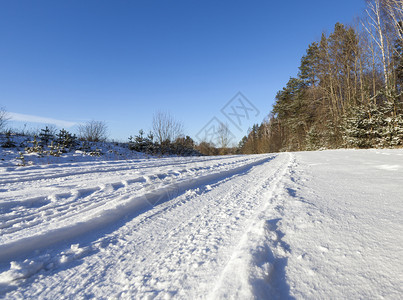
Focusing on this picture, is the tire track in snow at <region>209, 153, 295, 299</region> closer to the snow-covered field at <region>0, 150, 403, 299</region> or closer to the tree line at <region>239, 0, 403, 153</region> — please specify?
the snow-covered field at <region>0, 150, 403, 299</region>

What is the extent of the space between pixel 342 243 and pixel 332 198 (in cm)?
102

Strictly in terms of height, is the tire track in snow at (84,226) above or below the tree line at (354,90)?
below

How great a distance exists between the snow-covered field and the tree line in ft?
46.6

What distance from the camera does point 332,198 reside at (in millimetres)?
1874

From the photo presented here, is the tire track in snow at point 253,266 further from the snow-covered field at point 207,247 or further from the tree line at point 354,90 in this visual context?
the tree line at point 354,90

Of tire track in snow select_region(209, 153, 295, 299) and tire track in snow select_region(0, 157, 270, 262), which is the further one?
tire track in snow select_region(0, 157, 270, 262)

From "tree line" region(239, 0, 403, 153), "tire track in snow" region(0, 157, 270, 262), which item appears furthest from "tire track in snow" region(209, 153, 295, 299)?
"tree line" region(239, 0, 403, 153)

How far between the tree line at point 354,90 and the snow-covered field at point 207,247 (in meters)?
14.2

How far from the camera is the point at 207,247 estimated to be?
4.02 ft

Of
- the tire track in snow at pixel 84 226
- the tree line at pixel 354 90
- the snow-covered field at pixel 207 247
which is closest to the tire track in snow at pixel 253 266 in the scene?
the snow-covered field at pixel 207 247

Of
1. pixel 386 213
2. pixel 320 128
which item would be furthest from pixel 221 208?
pixel 320 128

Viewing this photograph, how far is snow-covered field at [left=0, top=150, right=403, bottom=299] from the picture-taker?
0.82m

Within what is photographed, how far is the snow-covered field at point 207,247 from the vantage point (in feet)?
2.68

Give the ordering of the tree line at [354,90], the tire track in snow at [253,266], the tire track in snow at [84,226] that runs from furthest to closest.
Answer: the tree line at [354,90] < the tire track in snow at [84,226] < the tire track in snow at [253,266]
